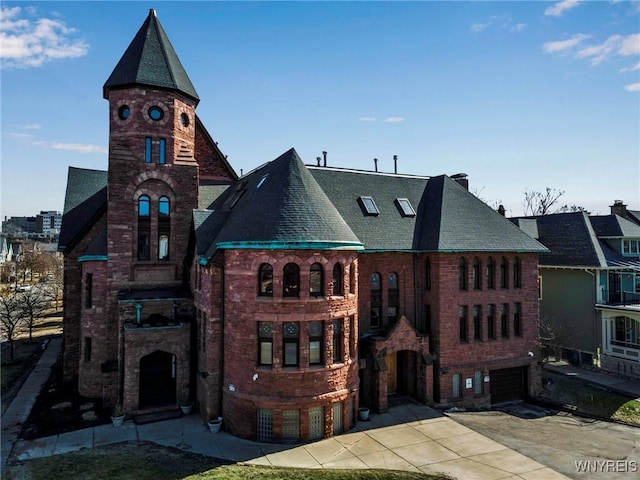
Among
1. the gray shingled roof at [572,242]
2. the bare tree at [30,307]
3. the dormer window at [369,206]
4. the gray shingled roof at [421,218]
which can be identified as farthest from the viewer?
the bare tree at [30,307]

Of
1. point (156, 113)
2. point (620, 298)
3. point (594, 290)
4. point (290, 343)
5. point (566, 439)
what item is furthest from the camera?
point (620, 298)

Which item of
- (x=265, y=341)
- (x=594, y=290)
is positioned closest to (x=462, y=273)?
(x=265, y=341)

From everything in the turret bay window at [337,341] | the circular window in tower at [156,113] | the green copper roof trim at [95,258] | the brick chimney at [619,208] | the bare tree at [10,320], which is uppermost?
the circular window in tower at [156,113]

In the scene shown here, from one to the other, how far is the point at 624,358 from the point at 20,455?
32808 mm

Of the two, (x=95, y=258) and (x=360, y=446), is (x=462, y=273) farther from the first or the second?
(x=95, y=258)

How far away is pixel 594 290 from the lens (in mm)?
28672

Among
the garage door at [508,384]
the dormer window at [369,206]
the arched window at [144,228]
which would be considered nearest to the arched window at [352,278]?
the dormer window at [369,206]

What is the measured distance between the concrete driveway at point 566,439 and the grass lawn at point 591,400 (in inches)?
71.0

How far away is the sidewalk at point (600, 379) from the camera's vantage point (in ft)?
77.8

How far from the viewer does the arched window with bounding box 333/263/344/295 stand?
17172 millimetres

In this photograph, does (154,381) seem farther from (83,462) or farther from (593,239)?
(593,239)

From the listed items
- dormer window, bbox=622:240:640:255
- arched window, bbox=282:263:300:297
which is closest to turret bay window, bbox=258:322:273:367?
arched window, bbox=282:263:300:297

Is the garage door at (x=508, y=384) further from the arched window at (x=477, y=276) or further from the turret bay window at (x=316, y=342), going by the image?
the turret bay window at (x=316, y=342)

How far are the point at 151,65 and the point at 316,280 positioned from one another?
1451 cm
